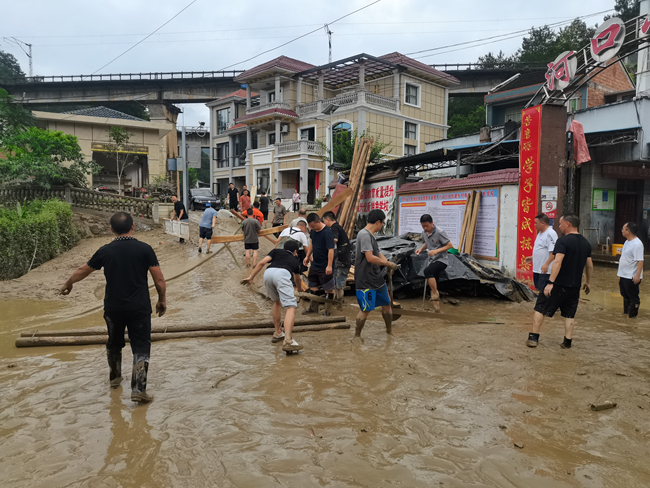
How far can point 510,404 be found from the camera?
13.6 ft

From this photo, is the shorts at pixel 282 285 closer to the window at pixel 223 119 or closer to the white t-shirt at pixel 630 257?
the white t-shirt at pixel 630 257

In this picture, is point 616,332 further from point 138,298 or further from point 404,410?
point 138,298

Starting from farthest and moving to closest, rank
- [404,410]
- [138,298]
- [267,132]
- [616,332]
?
[267,132] < [616,332] < [138,298] < [404,410]

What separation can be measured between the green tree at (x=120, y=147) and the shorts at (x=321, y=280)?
22365 millimetres

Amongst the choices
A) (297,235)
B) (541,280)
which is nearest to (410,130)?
(297,235)

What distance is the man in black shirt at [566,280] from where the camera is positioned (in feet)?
19.1

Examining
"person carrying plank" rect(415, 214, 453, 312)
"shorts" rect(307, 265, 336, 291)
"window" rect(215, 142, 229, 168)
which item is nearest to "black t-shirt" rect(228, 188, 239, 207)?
"shorts" rect(307, 265, 336, 291)

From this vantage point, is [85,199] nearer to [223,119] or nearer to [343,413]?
[343,413]

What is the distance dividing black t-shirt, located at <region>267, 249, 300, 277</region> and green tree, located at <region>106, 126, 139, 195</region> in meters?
23.7

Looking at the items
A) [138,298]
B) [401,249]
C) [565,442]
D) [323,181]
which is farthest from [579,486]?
[323,181]

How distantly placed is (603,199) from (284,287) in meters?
14.1

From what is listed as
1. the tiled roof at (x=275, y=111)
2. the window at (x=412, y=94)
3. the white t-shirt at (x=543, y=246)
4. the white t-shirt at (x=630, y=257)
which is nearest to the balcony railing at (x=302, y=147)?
the tiled roof at (x=275, y=111)

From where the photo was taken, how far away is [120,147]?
2919 cm

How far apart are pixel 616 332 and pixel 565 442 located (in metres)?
4.44
